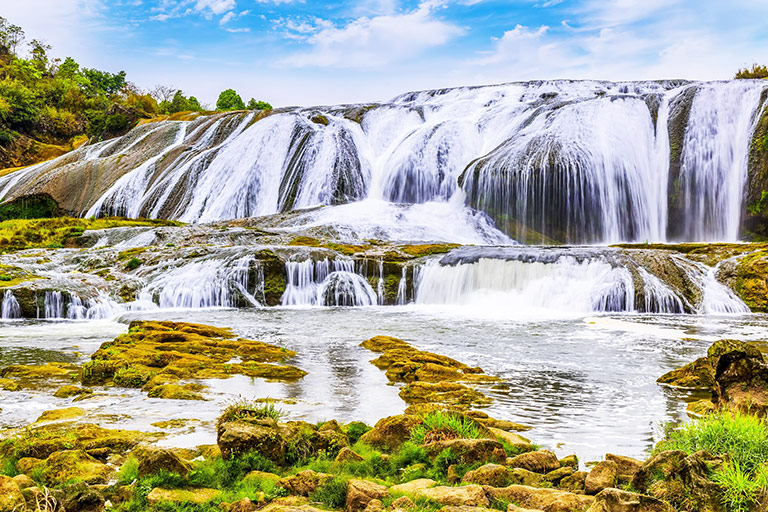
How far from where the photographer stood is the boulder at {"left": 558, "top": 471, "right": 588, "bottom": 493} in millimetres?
4700

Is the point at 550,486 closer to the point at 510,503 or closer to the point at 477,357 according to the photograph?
the point at 510,503

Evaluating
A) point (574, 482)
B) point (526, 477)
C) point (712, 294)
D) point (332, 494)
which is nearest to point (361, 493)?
point (332, 494)

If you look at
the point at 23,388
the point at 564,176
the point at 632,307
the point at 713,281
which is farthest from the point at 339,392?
the point at 564,176

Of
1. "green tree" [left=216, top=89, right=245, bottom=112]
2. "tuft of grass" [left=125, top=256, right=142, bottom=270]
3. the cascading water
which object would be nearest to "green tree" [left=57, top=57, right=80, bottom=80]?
"green tree" [left=216, top=89, right=245, bottom=112]

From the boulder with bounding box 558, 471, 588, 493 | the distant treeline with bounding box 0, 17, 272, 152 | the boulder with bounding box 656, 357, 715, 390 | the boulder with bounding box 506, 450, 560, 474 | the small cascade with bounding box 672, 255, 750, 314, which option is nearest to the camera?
the boulder with bounding box 558, 471, 588, 493

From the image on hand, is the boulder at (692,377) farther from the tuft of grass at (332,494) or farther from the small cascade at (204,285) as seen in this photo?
the small cascade at (204,285)

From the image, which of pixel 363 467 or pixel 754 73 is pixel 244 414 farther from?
pixel 754 73

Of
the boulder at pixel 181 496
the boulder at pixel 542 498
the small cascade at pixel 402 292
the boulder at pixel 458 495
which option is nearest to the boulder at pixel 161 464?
the boulder at pixel 181 496

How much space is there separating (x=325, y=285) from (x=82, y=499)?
1724 cm

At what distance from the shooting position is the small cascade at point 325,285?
2145 centimetres

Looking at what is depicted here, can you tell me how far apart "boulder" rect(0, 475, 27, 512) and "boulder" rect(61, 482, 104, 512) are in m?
0.27

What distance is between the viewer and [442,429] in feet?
19.1

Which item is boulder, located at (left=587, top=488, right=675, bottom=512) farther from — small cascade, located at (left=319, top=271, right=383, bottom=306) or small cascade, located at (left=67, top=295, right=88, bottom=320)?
small cascade, located at (left=67, top=295, right=88, bottom=320)

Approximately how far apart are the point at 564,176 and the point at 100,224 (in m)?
22.5
